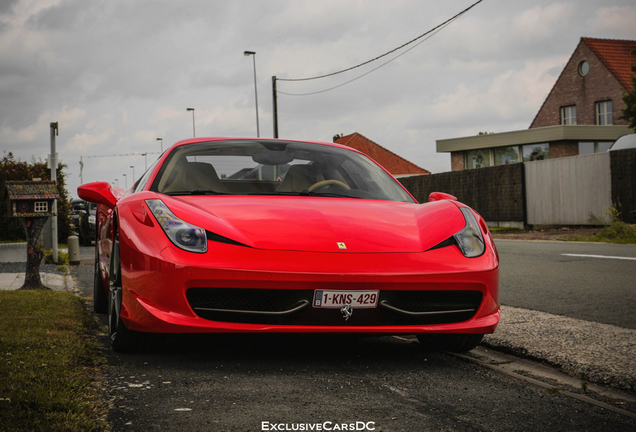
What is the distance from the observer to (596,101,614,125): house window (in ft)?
130

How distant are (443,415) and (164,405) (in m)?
1.13

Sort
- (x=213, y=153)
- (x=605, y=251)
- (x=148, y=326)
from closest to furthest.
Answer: (x=148, y=326) < (x=213, y=153) < (x=605, y=251)

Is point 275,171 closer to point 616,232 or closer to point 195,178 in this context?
point 195,178

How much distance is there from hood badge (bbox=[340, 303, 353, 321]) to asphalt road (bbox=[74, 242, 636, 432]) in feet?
0.95

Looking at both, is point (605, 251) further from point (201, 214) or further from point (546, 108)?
point (546, 108)

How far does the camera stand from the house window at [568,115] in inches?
1662

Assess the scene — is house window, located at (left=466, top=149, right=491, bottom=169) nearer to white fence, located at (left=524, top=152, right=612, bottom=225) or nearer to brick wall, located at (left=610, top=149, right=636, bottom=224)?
white fence, located at (left=524, top=152, right=612, bottom=225)

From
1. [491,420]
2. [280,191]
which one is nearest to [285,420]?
[491,420]

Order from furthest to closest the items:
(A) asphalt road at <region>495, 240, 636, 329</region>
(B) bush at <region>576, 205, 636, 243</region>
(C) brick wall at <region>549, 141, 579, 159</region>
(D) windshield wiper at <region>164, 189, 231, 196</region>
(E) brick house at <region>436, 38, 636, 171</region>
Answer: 1. (E) brick house at <region>436, 38, 636, 171</region>
2. (C) brick wall at <region>549, 141, 579, 159</region>
3. (B) bush at <region>576, 205, 636, 243</region>
4. (A) asphalt road at <region>495, 240, 636, 329</region>
5. (D) windshield wiper at <region>164, 189, 231, 196</region>

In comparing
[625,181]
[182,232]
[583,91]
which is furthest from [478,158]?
[182,232]

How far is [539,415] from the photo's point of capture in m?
2.77

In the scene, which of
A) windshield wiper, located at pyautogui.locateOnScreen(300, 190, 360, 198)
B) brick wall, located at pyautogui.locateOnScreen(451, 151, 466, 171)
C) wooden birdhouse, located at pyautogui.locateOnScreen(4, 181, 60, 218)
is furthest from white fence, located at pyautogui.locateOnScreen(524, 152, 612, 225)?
brick wall, located at pyautogui.locateOnScreen(451, 151, 466, 171)

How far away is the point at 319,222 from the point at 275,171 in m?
1.35

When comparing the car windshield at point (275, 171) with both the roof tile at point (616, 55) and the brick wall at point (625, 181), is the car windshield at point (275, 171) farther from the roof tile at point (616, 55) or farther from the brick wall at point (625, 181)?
the roof tile at point (616, 55)
